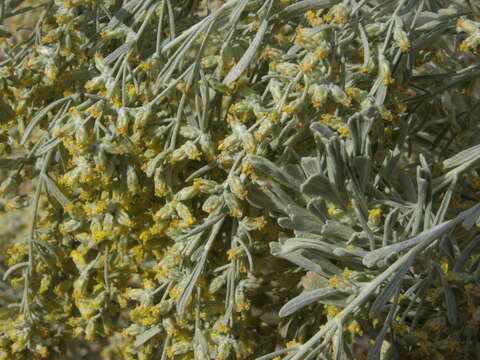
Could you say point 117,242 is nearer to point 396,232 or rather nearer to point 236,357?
point 236,357

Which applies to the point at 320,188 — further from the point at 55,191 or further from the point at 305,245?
the point at 55,191

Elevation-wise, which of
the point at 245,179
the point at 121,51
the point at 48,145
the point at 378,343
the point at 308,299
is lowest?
the point at 378,343

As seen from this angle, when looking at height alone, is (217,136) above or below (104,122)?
below

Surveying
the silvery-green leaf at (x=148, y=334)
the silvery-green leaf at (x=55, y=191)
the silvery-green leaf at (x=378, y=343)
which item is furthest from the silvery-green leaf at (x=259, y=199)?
the silvery-green leaf at (x=55, y=191)

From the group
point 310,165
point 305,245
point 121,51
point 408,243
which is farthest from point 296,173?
point 121,51

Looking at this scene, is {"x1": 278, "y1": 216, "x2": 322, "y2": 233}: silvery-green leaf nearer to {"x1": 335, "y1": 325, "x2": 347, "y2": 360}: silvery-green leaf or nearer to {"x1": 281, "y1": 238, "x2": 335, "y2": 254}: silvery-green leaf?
{"x1": 281, "y1": 238, "x2": 335, "y2": 254}: silvery-green leaf

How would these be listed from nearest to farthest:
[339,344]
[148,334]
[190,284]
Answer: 1. [339,344]
2. [190,284]
3. [148,334]

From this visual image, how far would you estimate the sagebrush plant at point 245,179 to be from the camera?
1.32 metres

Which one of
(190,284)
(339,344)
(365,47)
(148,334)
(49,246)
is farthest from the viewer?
(49,246)

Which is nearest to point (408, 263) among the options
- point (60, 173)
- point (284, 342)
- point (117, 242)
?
point (284, 342)

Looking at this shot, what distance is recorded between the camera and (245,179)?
1.46 m

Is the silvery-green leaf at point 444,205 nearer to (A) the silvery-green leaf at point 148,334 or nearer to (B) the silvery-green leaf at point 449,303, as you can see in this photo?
(B) the silvery-green leaf at point 449,303

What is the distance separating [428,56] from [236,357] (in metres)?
0.90

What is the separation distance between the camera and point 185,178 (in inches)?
66.3
